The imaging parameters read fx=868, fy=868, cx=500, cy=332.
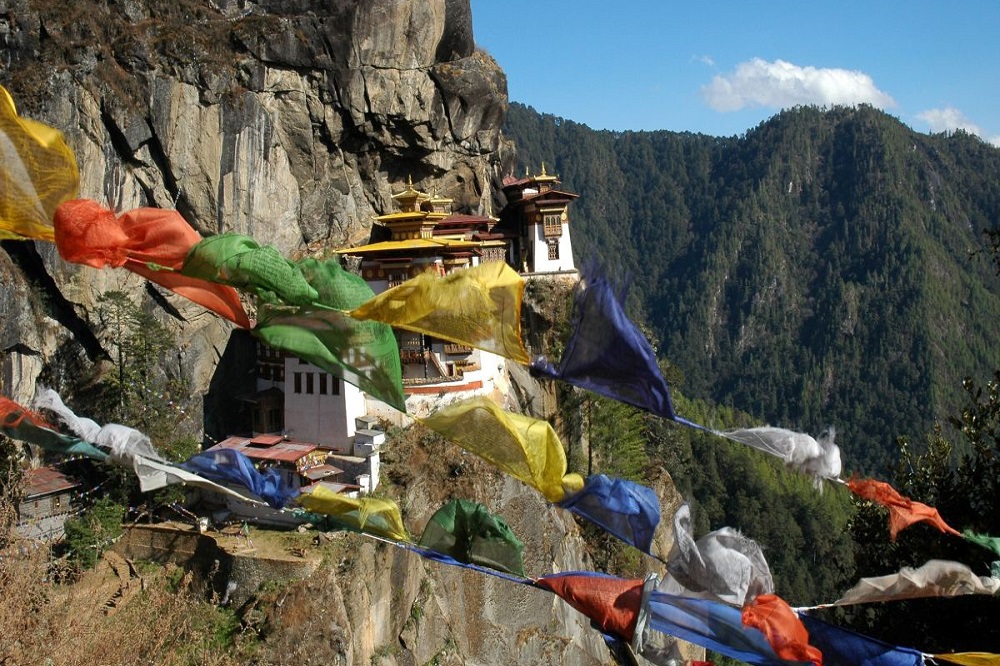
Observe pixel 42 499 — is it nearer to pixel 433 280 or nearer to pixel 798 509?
pixel 433 280

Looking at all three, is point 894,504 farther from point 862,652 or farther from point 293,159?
point 293,159

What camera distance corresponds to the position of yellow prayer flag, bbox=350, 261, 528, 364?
223 inches

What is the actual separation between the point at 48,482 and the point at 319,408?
5725 mm

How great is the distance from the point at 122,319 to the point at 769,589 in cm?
1879

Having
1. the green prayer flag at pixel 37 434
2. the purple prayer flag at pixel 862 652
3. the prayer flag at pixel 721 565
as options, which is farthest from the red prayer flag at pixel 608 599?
the green prayer flag at pixel 37 434

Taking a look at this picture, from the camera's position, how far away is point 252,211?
81.3 ft

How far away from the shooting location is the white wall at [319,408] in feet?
64.6

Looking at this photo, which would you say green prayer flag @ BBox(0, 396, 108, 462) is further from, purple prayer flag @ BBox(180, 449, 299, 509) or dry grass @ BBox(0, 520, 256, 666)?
dry grass @ BBox(0, 520, 256, 666)

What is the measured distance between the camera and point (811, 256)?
16450cm

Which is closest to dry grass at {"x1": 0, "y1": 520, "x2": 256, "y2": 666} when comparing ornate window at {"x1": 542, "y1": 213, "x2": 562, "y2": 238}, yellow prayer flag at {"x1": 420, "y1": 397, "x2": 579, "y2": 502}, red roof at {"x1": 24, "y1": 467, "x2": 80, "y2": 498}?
yellow prayer flag at {"x1": 420, "y1": 397, "x2": 579, "y2": 502}

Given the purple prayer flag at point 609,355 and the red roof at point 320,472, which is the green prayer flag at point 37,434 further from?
the red roof at point 320,472

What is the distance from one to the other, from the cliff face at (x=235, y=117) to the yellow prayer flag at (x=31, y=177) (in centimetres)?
1580

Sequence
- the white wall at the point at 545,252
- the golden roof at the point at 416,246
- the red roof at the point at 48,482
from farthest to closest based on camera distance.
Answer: the white wall at the point at 545,252 < the golden roof at the point at 416,246 < the red roof at the point at 48,482

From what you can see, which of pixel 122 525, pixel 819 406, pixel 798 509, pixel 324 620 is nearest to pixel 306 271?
pixel 324 620
